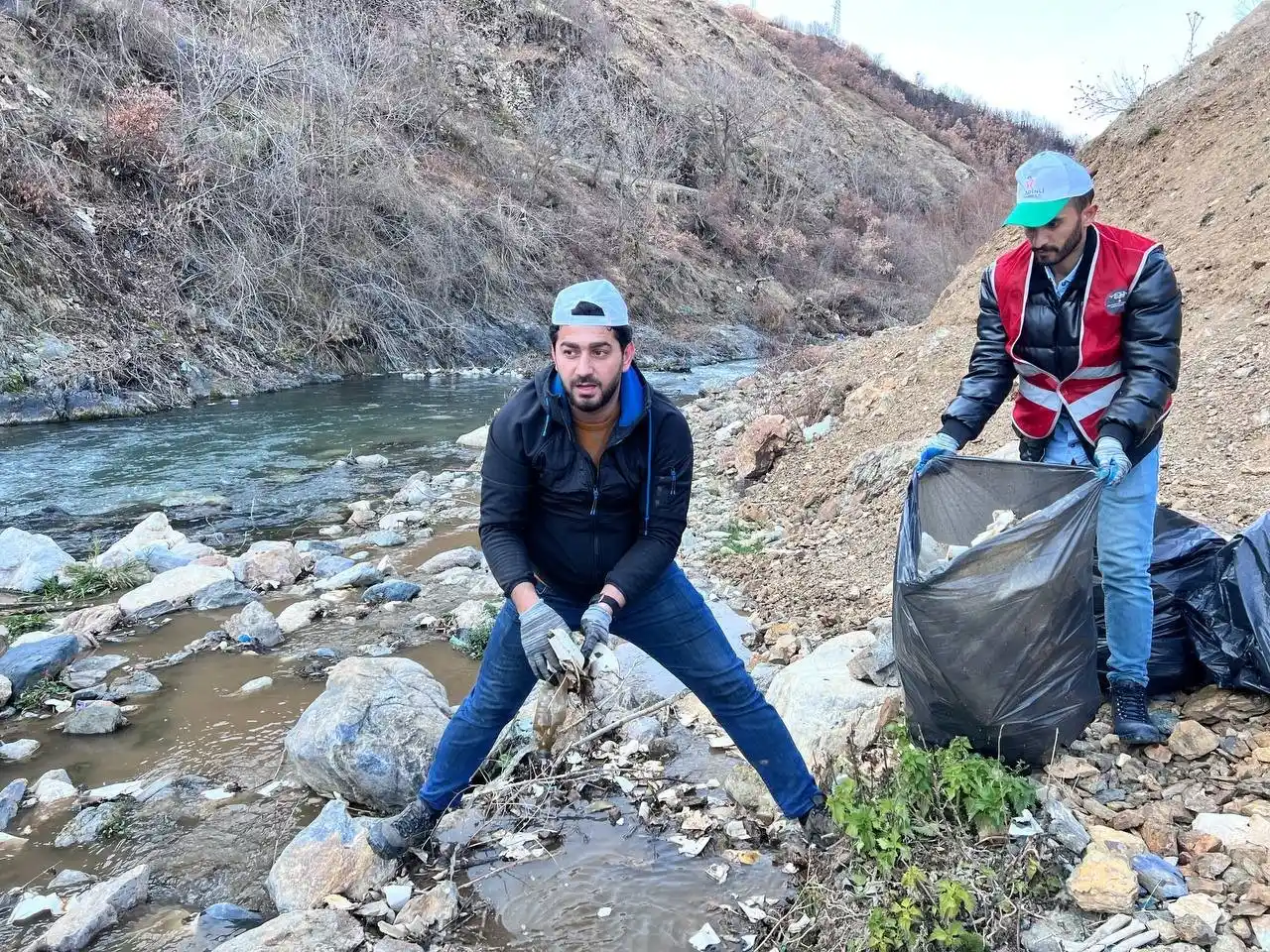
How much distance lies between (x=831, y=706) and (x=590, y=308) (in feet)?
5.55

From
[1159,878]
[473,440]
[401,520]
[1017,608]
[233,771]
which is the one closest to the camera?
[1159,878]

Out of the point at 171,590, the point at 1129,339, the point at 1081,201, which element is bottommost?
the point at 171,590

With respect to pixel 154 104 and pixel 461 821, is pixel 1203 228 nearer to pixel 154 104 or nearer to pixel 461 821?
pixel 461 821

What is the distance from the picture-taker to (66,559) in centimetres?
623

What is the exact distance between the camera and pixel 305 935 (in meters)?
2.39

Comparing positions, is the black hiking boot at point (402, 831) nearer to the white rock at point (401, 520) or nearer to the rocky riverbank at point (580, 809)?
the rocky riverbank at point (580, 809)

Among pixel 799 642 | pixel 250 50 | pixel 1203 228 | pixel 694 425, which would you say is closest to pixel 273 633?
pixel 799 642

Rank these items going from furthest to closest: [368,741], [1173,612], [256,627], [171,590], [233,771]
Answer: [171,590] → [256,627] → [233,771] → [368,741] → [1173,612]

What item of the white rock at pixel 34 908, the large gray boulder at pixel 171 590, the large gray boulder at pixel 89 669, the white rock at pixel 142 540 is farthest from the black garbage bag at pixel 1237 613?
the white rock at pixel 142 540

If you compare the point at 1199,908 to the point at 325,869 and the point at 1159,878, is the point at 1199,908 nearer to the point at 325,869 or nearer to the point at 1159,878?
the point at 1159,878

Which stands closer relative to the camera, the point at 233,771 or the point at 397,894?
the point at 397,894

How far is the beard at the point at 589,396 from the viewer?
2359 millimetres

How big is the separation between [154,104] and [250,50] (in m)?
2.95

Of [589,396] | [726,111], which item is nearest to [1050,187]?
[589,396]
